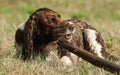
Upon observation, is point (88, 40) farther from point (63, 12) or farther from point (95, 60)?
point (63, 12)

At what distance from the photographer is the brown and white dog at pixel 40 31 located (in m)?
8.34

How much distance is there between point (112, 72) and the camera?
732cm

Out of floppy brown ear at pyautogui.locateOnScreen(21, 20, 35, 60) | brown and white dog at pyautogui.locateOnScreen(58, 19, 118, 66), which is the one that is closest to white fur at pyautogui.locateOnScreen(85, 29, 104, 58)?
brown and white dog at pyautogui.locateOnScreen(58, 19, 118, 66)

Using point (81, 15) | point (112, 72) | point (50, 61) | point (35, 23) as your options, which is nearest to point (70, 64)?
point (50, 61)

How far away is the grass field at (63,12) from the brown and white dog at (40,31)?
276 millimetres

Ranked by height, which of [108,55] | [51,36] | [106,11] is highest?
[51,36]

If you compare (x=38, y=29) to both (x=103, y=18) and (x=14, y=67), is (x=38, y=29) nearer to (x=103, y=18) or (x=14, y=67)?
(x=14, y=67)

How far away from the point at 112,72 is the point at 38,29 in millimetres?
1700

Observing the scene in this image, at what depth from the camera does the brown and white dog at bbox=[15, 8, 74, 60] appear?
834 centimetres

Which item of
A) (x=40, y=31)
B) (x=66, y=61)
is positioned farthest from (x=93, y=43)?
(x=40, y=31)

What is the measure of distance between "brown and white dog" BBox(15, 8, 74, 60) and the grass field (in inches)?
10.9

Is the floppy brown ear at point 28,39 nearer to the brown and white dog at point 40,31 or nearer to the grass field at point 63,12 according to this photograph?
the brown and white dog at point 40,31

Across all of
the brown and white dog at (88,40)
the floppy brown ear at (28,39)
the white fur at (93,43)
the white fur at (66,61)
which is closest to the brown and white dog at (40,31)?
the floppy brown ear at (28,39)

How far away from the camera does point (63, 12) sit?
65.3 feet
